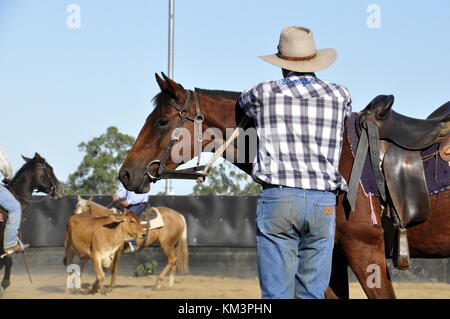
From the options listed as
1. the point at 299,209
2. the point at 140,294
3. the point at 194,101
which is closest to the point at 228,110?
the point at 194,101

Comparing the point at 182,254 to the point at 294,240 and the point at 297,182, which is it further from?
the point at 297,182

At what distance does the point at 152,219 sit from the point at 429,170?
34.4ft

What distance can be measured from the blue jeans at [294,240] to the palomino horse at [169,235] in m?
11.2

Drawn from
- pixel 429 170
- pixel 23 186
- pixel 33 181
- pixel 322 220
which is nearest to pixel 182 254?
pixel 33 181

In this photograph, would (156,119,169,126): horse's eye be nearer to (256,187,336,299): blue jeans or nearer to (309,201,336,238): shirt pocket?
(256,187,336,299): blue jeans

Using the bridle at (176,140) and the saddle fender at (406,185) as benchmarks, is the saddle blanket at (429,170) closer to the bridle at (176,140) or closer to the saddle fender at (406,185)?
the saddle fender at (406,185)

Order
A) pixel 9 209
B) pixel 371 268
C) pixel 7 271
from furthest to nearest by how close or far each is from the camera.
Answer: pixel 7 271, pixel 9 209, pixel 371 268

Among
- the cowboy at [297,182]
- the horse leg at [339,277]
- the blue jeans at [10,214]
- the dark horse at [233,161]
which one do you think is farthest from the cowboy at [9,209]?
the cowboy at [297,182]

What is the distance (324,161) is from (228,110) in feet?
4.84

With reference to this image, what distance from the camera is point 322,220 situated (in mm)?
3572

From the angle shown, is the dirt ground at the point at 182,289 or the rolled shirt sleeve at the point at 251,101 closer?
the rolled shirt sleeve at the point at 251,101

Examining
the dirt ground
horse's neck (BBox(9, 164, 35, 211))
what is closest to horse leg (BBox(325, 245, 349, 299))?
the dirt ground

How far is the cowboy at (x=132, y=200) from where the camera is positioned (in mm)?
14852
